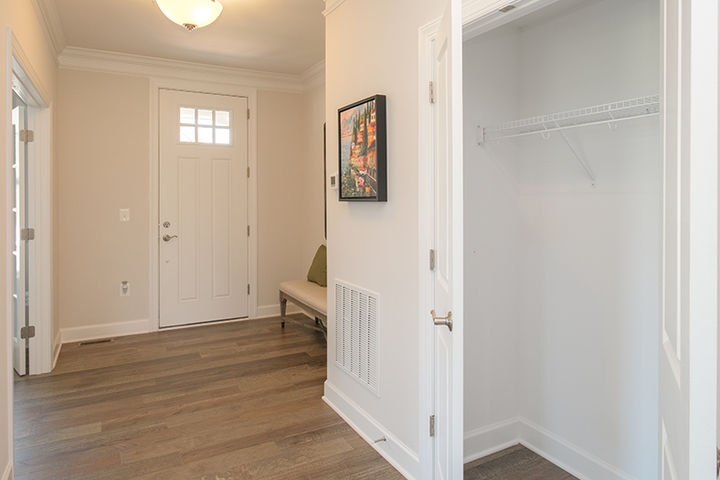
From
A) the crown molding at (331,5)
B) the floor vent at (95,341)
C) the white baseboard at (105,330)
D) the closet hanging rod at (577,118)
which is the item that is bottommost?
the floor vent at (95,341)

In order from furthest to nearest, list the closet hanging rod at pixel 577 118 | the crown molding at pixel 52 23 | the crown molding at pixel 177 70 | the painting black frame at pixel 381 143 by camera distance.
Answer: the crown molding at pixel 177 70, the crown molding at pixel 52 23, the painting black frame at pixel 381 143, the closet hanging rod at pixel 577 118

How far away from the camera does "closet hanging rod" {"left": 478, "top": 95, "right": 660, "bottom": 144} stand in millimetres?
1959

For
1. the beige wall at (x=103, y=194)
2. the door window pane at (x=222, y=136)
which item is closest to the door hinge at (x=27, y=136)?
the beige wall at (x=103, y=194)

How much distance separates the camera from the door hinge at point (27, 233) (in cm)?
353

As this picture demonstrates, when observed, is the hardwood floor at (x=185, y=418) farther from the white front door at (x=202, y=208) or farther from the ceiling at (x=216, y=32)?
the ceiling at (x=216, y=32)

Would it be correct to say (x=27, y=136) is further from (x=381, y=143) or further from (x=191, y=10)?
(x=381, y=143)

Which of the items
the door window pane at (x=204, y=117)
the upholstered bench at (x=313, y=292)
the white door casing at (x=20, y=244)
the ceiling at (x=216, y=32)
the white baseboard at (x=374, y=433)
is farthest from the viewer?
the door window pane at (x=204, y=117)

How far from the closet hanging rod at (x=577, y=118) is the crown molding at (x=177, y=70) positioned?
2.69m

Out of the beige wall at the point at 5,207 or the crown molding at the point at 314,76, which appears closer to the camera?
the beige wall at the point at 5,207

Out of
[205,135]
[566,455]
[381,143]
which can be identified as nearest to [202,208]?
[205,135]

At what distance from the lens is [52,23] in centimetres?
347

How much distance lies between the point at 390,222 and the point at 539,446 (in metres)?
1.47

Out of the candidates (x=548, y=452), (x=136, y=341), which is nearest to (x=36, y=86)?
(x=136, y=341)

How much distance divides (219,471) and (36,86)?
2630mm
